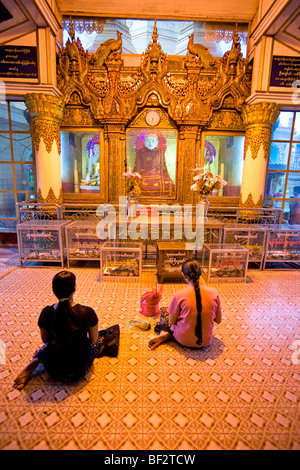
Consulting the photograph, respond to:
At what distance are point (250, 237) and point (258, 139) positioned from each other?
2.55 meters

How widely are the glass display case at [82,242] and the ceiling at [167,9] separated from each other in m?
5.31

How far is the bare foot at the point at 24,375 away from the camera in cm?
233

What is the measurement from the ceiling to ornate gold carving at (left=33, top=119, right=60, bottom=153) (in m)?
2.83

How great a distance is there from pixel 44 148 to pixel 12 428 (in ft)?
18.7

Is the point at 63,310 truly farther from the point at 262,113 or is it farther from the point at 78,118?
the point at 262,113

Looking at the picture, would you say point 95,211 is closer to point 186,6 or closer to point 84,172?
point 84,172

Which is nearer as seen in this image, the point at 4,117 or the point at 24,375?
the point at 24,375

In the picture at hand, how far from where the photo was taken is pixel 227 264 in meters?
4.84

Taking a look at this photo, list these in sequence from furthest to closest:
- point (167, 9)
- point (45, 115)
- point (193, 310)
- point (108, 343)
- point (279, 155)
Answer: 1. point (279, 155)
2. point (167, 9)
3. point (45, 115)
4. point (108, 343)
5. point (193, 310)

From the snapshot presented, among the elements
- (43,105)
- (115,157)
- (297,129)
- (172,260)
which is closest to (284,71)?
(297,129)

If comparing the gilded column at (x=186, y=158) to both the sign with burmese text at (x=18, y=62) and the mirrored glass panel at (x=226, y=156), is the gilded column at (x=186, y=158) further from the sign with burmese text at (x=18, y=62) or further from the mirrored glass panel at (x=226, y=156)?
the sign with burmese text at (x=18, y=62)

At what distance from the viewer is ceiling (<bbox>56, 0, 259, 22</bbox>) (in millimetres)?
6355

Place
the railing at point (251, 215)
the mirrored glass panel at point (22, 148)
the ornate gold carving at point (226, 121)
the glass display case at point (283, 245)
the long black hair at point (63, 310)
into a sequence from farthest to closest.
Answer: the mirrored glass panel at point (22, 148), the ornate gold carving at point (226, 121), the railing at point (251, 215), the glass display case at point (283, 245), the long black hair at point (63, 310)

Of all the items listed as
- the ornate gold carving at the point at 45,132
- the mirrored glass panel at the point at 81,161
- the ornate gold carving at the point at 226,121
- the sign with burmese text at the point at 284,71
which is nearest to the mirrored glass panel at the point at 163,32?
the sign with burmese text at the point at 284,71
